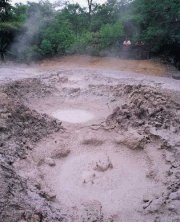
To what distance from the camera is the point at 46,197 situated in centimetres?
595

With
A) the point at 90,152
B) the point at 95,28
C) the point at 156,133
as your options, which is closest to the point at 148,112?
the point at 156,133

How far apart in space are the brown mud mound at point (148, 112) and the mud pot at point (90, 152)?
0.10 ft

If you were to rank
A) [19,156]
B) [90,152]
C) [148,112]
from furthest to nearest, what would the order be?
[148,112] → [90,152] → [19,156]

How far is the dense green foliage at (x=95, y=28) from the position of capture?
15.2 metres

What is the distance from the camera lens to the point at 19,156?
283 inches

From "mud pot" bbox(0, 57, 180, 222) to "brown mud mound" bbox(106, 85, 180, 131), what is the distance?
30 mm

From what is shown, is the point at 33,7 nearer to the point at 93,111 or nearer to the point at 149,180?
the point at 93,111

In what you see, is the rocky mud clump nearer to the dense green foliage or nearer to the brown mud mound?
the brown mud mound

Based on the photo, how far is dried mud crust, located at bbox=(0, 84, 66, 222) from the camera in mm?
4898

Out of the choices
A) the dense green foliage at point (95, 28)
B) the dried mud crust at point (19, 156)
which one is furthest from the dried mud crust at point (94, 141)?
the dense green foliage at point (95, 28)

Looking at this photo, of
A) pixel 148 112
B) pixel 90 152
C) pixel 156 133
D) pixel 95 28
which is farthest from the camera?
pixel 95 28

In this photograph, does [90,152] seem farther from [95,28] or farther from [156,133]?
[95,28]

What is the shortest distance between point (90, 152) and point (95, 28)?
12821 millimetres

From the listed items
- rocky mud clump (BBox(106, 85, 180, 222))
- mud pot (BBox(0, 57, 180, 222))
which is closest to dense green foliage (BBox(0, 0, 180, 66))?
mud pot (BBox(0, 57, 180, 222))
